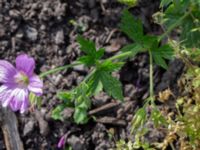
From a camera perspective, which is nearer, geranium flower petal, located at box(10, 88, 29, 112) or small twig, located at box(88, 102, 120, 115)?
geranium flower petal, located at box(10, 88, 29, 112)

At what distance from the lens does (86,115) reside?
7.48ft

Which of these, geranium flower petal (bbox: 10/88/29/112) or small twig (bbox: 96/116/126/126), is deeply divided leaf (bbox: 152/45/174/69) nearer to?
small twig (bbox: 96/116/126/126)

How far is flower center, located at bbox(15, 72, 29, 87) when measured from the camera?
190 centimetres

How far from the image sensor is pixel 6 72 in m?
1.94

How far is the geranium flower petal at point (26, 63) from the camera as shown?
6.10 ft

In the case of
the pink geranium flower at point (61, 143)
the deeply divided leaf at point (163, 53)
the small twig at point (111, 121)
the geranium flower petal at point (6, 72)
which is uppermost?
the geranium flower petal at point (6, 72)

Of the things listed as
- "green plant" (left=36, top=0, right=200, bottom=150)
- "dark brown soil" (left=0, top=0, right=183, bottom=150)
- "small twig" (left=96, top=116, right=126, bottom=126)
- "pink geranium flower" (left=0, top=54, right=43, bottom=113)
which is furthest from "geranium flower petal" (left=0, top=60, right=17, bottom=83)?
"small twig" (left=96, top=116, right=126, bottom=126)

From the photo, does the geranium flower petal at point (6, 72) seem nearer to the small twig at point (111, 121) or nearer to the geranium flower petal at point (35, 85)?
the geranium flower petal at point (35, 85)

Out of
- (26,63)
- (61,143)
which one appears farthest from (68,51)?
(26,63)

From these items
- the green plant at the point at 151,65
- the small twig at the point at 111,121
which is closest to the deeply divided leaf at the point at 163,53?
the green plant at the point at 151,65

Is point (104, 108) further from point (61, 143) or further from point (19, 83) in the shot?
point (19, 83)

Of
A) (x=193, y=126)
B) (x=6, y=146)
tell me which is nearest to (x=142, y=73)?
(x=193, y=126)

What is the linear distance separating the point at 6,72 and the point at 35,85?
0.15m

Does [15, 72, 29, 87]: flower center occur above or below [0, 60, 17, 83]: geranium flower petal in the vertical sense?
below
